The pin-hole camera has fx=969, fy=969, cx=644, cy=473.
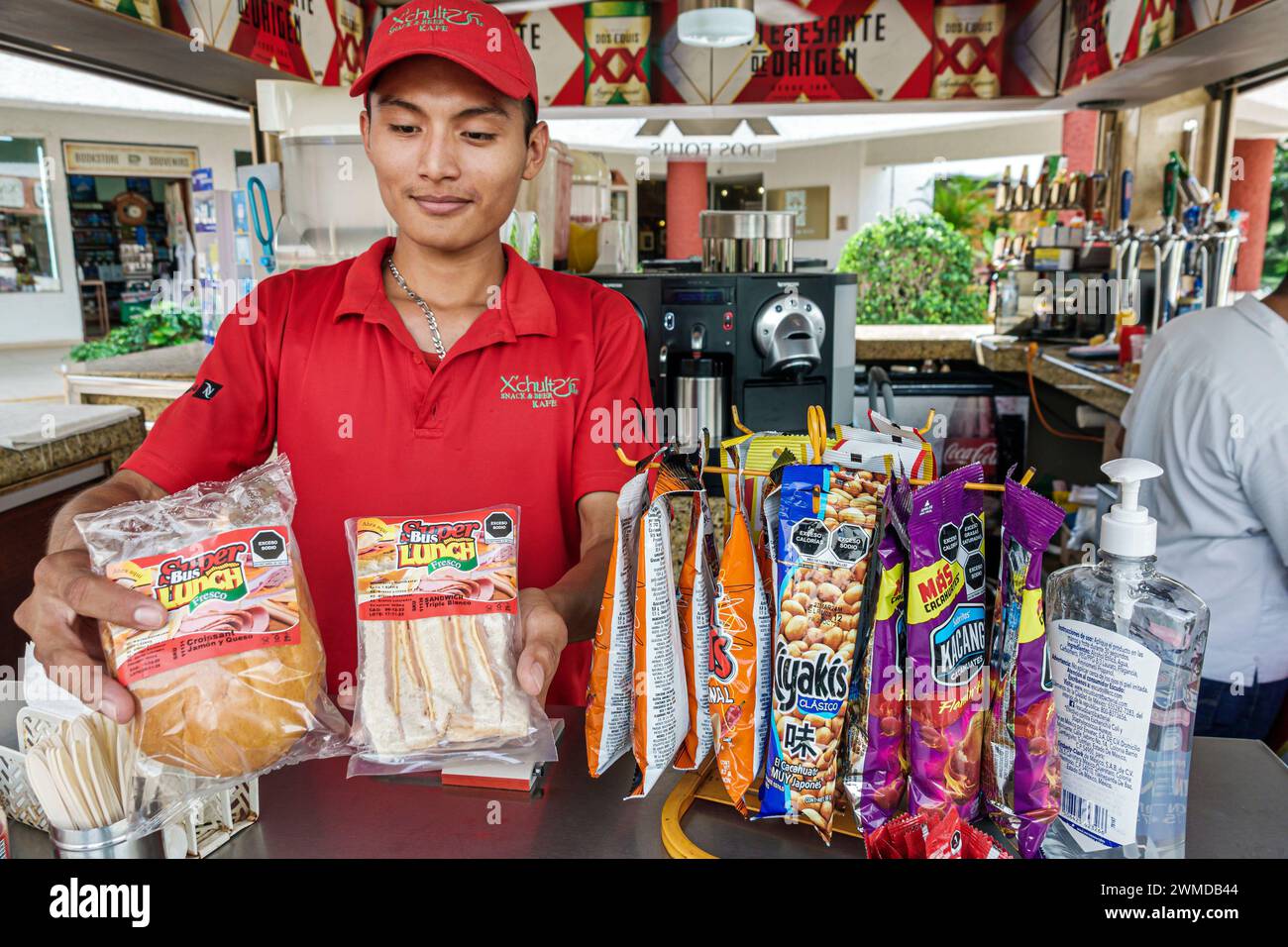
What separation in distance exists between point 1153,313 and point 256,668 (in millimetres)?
3924

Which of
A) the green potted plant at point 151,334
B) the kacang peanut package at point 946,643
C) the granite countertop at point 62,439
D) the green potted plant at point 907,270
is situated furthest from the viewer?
the green potted plant at point 907,270

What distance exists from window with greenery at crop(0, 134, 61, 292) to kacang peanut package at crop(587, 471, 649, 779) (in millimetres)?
12499

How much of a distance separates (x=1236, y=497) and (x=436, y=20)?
1.57 m

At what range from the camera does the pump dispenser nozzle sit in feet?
2.60

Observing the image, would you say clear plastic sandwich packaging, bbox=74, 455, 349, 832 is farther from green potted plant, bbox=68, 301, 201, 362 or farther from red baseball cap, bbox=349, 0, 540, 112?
green potted plant, bbox=68, 301, 201, 362

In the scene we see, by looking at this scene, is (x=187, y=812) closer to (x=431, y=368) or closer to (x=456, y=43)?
(x=431, y=368)

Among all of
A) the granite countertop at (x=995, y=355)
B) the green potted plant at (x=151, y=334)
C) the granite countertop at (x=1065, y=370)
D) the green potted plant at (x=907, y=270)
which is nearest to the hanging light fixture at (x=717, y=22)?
the granite countertop at (x=995, y=355)

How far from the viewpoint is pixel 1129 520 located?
0.80 m

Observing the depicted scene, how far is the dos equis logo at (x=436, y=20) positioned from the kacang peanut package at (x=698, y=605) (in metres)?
0.78

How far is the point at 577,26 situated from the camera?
4781 mm

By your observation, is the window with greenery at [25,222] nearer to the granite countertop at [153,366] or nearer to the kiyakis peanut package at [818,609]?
the granite countertop at [153,366]

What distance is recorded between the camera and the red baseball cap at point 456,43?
48.7 inches

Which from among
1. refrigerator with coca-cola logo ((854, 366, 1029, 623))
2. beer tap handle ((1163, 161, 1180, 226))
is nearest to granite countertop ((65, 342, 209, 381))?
refrigerator with coca-cola logo ((854, 366, 1029, 623))

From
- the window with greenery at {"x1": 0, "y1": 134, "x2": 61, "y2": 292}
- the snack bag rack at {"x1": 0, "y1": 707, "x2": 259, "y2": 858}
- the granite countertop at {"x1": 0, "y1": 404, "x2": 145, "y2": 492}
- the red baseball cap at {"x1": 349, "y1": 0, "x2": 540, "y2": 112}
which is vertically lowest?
the snack bag rack at {"x1": 0, "y1": 707, "x2": 259, "y2": 858}
